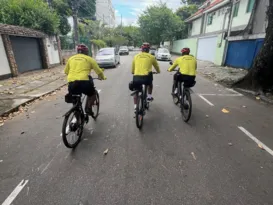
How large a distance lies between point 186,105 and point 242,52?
11113 mm

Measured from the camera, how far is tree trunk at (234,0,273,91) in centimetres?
679

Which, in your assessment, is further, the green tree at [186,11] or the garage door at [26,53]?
the green tree at [186,11]

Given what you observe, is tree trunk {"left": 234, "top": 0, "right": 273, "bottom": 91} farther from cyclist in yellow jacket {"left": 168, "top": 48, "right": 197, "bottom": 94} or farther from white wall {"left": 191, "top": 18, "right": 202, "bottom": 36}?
white wall {"left": 191, "top": 18, "right": 202, "bottom": 36}

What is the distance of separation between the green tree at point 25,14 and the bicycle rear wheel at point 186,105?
12.9 m

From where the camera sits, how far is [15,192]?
2398 mm

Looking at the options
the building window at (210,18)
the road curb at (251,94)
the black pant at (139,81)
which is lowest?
the road curb at (251,94)

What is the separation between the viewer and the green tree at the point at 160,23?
29.9 m

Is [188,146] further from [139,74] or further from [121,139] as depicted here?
[139,74]

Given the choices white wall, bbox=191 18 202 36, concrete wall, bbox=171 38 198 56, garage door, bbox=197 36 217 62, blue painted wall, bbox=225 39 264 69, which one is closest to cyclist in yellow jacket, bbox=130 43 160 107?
blue painted wall, bbox=225 39 264 69

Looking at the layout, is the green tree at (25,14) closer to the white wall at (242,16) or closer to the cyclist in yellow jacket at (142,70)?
the cyclist in yellow jacket at (142,70)

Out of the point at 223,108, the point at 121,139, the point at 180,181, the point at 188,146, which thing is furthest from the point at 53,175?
the point at 223,108

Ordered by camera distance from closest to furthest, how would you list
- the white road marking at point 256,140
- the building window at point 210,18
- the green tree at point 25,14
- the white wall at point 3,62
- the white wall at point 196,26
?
the white road marking at point 256,140 < the white wall at point 3,62 < the green tree at point 25,14 < the building window at point 210,18 < the white wall at point 196,26

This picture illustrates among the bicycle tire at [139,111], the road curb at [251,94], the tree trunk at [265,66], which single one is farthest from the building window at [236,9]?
the bicycle tire at [139,111]

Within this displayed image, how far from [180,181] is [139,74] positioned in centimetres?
256
